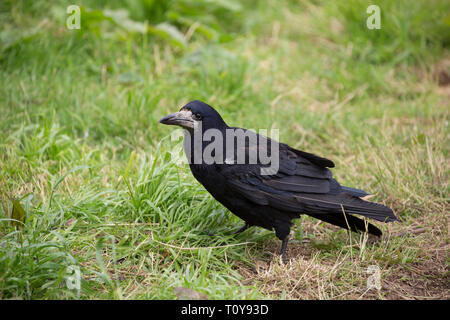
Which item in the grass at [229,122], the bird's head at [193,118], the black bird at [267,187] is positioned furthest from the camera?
the bird's head at [193,118]

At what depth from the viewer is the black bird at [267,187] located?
295 cm

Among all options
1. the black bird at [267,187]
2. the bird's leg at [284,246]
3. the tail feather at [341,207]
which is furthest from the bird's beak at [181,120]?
the bird's leg at [284,246]

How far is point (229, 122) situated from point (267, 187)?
1343 millimetres

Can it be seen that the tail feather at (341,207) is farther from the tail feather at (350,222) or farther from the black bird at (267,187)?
the tail feather at (350,222)

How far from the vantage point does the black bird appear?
2.95 m

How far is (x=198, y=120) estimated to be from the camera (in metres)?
3.08

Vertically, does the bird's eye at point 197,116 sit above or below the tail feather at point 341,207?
above

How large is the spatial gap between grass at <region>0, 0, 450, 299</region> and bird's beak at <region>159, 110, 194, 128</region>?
0.41 meters

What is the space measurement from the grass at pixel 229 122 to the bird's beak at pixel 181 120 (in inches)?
16.3

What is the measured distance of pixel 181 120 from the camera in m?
3.05

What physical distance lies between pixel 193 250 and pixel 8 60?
3.24 m
